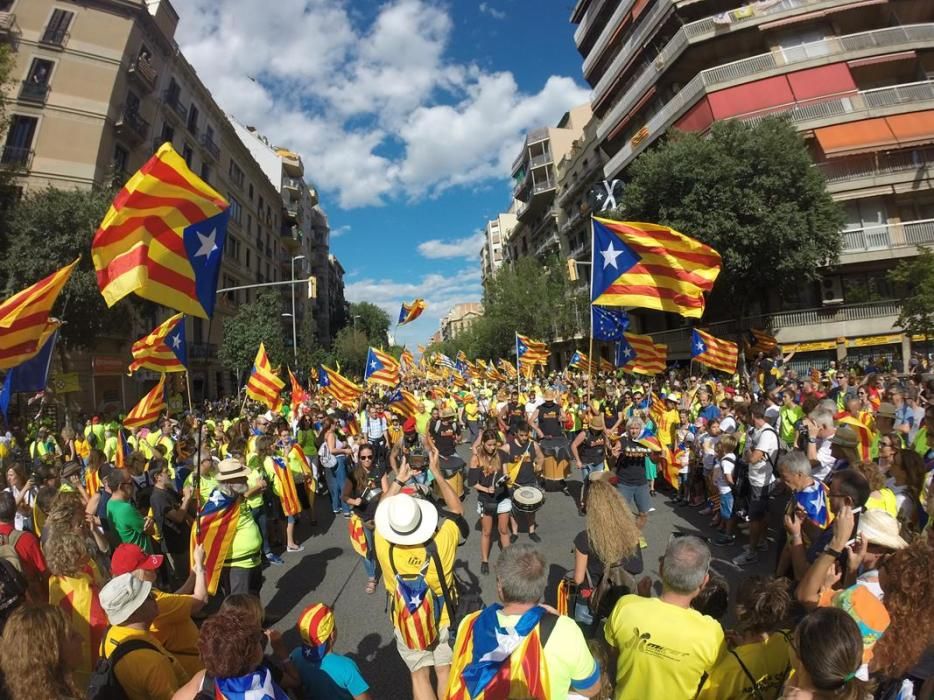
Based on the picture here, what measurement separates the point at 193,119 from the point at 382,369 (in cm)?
2646

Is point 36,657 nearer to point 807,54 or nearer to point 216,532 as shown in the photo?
point 216,532

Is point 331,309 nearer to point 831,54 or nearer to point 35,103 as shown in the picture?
point 35,103

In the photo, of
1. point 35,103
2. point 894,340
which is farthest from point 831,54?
point 35,103

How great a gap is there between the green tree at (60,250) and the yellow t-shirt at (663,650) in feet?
64.9

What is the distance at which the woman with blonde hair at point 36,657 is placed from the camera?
2021 mm

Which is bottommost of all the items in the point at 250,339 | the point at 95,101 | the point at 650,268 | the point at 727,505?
the point at 727,505

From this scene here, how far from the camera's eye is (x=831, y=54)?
2381 centimetres

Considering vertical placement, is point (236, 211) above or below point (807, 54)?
below

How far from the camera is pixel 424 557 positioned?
3.36 metres

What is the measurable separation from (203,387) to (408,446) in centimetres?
2640

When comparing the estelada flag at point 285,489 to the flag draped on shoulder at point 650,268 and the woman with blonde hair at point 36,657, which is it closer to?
the flag draped on shoulder at point 650,268

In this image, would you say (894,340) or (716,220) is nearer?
(716,220)

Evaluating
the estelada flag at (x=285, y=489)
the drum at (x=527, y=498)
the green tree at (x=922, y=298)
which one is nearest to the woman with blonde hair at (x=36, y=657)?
the drum at (x=527, y=498)

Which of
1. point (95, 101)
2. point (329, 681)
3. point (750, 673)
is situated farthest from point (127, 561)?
point (95, 101)
